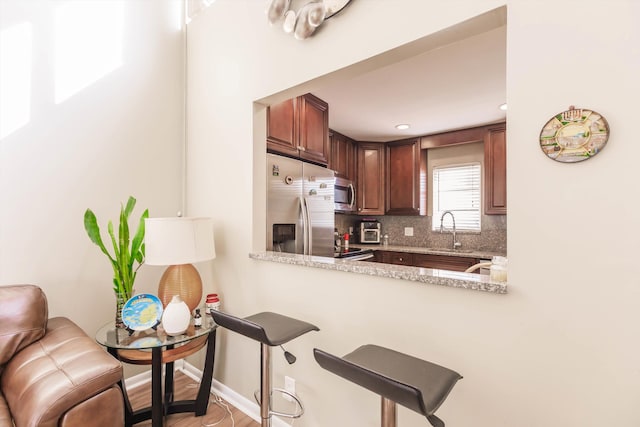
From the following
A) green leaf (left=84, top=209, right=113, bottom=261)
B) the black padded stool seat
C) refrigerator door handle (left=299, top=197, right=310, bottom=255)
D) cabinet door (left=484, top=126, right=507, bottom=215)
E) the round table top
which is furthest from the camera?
cabinet door (left=484, top=126, right=507, bottom=215)

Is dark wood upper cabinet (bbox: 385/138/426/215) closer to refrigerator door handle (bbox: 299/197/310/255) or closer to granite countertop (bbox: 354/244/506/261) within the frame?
granite countertop (bbox: 354/244/506/261)

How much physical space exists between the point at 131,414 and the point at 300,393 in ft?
3.36

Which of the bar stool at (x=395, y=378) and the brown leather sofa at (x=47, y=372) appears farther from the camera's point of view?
the brown leather sofa at (x=47, y=372)

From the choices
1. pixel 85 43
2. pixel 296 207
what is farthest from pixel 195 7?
pixel 296 207

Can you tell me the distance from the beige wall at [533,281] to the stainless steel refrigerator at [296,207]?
68cm

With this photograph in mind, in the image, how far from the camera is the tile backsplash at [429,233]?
12.8 feet

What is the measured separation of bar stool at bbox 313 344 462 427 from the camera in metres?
0.88

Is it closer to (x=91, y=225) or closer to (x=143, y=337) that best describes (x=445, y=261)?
(x=143, y=337)

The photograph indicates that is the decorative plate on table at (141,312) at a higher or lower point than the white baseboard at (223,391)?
higher

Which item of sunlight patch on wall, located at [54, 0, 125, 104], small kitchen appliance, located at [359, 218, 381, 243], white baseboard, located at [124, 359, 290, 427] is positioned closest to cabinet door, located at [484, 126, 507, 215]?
small kitchen appliance, located at [359, 218, 381, 243]

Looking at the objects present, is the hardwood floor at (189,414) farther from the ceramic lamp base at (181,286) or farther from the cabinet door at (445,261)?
the cabinet door at (445,261)

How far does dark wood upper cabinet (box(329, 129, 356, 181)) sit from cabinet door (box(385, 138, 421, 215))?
51 centimetres

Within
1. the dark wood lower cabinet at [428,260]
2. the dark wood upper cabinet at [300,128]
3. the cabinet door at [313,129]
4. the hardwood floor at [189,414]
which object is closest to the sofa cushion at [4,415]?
the hardwood floor at [189,414]

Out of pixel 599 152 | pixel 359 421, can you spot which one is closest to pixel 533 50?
pixel 599 152
